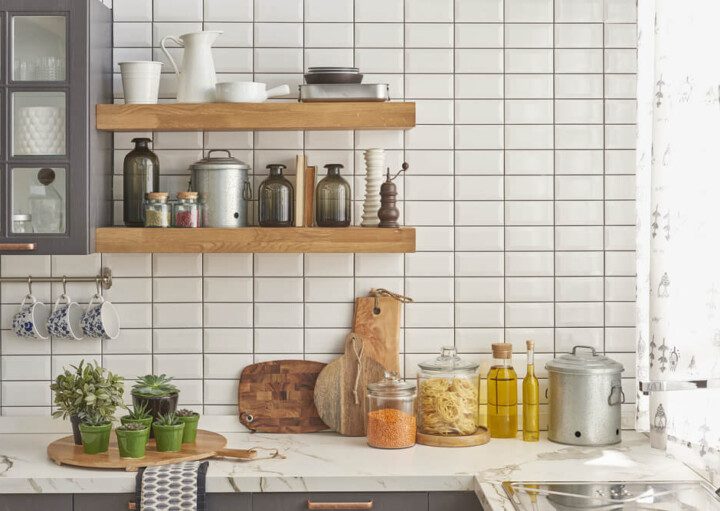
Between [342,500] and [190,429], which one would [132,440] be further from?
[342,500]

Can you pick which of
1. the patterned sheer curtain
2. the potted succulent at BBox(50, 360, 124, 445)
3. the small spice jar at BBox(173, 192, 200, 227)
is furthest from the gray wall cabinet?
the patterned sheer curtain

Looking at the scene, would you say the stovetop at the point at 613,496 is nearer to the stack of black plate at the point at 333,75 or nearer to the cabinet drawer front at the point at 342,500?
the cabinet drawer front at the point at 342,500

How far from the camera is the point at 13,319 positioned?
9.59ft

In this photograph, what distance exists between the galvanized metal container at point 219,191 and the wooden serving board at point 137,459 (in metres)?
0.65

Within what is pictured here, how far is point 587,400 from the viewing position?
279cm

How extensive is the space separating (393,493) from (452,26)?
147 cm

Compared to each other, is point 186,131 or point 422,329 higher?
point 186,131

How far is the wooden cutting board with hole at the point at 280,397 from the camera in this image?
2.94 meters

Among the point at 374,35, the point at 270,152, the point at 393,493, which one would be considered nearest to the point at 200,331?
the point at 270,152

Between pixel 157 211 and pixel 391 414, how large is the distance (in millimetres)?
915

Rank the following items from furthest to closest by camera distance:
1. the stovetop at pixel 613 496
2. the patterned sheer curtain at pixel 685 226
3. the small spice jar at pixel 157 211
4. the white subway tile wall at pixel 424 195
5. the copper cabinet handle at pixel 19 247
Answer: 1. the white subway tile wall at pixel 424 195
2. the small spice jar at pixel 157 211
3. the copper cabinet handle at pixel 19 247
4. the patterned sheer curtain at pixel 685 226
5. the stovetop at pixel 613 496

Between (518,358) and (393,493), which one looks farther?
(518,358)

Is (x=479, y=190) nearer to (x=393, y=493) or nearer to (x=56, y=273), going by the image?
(x=393, y=493)

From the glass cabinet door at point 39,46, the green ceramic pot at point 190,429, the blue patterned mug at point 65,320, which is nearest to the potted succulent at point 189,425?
the green ceramic pot at point 190,429
